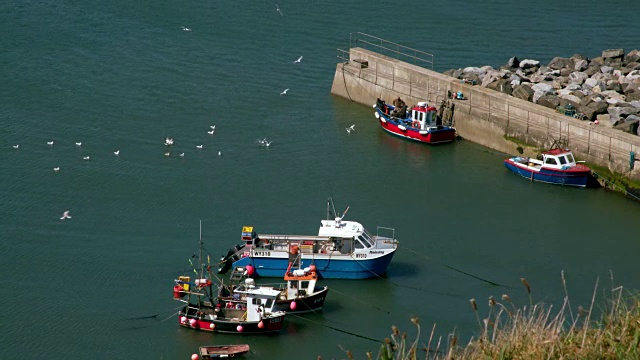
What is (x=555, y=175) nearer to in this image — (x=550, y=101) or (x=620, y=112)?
(x=620, y=112)

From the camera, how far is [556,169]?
4031 cm

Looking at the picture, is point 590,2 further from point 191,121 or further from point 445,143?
point 191,121

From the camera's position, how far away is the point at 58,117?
45750 millimetres

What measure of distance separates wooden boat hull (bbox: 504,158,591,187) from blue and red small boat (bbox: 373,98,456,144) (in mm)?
4293

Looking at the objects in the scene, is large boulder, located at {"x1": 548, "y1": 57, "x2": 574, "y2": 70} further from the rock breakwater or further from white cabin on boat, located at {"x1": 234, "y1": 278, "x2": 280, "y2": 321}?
white cabin on boat, located at {"x1": 234, "y1": 278, "x2": 280, "y2": 321}

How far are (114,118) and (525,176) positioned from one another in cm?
1728

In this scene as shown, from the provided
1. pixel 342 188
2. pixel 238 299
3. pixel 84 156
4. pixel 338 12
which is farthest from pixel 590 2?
pixel 238 299

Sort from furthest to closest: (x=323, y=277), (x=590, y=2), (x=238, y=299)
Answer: (x=590, y=2) → (x=323, y=277) → (x=238, y=299)

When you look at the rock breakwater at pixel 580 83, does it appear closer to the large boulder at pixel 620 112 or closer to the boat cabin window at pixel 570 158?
the large boulder at pixel 620 112

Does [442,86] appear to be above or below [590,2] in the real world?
below

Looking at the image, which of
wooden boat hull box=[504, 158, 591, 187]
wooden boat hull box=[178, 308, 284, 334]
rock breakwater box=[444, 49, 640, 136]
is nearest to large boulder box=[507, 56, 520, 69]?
rock breakwater box=[444, 49, 640, 136]

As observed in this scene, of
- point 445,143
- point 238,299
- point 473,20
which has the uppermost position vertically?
point 473,20

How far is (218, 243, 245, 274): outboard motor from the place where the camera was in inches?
1279

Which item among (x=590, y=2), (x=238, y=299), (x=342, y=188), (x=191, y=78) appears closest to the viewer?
(x=238, y=299)
